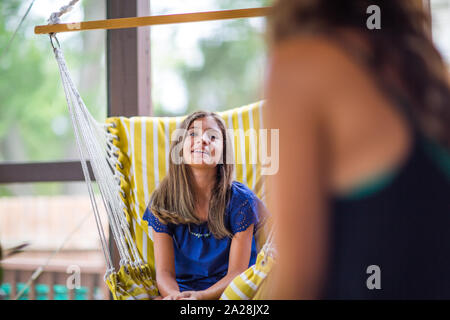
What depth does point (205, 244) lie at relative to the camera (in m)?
1.13

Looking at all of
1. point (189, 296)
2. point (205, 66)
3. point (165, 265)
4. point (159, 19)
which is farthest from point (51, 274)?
point (205, 66)

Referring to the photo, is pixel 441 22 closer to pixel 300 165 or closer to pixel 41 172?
pixel 300 165

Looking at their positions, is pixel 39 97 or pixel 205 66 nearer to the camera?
pixel 39 97

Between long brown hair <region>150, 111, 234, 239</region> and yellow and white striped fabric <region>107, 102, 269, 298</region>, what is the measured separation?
0.10 meters

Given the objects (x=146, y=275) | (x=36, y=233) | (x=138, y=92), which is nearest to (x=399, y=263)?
(x=146, y=275)

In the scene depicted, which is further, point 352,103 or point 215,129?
point 215,129

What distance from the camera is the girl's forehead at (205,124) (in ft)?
3.73

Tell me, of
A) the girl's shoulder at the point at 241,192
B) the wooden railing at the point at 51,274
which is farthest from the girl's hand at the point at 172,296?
the wooden railing at the point at 51,274

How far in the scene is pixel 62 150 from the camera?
3.88 metres

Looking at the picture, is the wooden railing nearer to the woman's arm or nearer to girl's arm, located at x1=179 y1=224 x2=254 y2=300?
girl's arm, located at x1=179 y1=224 x2=254 y2=300

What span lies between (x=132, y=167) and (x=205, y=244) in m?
0.36

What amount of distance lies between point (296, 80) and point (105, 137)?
0.98m

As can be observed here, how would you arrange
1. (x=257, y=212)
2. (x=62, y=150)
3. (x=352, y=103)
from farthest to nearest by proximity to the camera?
(x=62, y=150)
(x=257, y=212)
(x=352, y=103)
